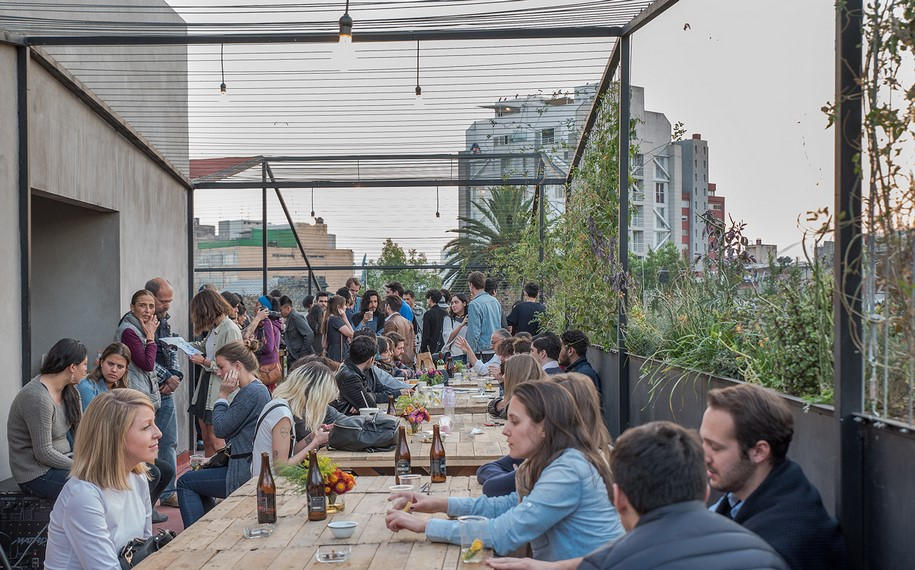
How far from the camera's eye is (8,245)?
661 cm

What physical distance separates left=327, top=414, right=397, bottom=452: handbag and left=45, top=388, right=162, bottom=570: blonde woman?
5.76 ft

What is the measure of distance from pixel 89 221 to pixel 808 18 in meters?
6.92

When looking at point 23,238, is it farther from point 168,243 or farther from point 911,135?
point 911,135

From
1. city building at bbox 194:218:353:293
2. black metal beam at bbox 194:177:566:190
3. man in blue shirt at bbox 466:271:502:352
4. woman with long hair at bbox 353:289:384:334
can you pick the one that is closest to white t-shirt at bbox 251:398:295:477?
man in blue shirt at bbox 466:271:502:352

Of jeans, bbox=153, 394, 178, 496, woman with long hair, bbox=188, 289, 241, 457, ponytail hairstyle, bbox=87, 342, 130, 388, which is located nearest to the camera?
ponytail hairstyle, bbox=87, 342, 130, 388

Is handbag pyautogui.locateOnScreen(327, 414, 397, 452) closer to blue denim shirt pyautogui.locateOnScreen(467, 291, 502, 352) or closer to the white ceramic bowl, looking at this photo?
the white ceramic bowl

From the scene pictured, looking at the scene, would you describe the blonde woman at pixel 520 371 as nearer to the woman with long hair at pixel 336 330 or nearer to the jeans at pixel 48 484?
the jeans at pixel 48 484

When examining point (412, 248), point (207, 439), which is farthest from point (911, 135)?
point (412, 248)

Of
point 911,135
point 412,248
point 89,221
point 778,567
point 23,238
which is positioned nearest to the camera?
point 778,567

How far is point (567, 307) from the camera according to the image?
10.5m

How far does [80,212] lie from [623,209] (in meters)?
5.10

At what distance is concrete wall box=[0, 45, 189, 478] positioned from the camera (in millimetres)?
6613

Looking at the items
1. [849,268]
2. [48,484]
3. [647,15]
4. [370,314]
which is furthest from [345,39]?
[370,314]

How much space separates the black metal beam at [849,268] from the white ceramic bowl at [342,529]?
1705mm
